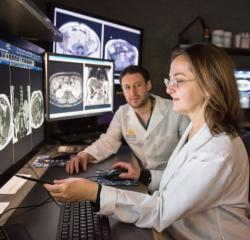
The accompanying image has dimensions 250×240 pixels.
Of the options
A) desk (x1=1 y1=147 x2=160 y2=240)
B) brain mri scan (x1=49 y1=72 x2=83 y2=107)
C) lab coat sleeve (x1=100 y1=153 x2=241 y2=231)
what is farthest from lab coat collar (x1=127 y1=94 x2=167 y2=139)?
lab coat sleeve (x1=100 y1=153 x2=241 y2=231)

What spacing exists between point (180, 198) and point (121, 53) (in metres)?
2.10

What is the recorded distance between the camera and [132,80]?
1963mm

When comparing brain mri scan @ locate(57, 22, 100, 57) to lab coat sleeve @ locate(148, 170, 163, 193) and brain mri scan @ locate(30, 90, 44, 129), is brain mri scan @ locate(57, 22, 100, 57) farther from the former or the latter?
lab coat sleeve @ locate(148, 170, 163, 193)

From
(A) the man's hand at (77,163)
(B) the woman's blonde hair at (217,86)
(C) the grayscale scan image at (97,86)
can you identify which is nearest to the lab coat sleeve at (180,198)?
(B) the woman's blonde hair at (217,86)

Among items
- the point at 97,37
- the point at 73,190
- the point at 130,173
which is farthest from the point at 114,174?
the point at 97,37

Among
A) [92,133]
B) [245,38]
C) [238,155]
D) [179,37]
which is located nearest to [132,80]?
[92,133]

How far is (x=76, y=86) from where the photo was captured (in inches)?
71.3

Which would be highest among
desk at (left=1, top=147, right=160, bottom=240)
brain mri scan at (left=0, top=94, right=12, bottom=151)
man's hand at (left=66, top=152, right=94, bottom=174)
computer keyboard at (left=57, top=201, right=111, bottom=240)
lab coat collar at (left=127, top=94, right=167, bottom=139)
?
brain mri scan at (left=0, top=94, right=12, bottom=151)

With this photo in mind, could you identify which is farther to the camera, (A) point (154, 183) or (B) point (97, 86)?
(B) point (97, 86)

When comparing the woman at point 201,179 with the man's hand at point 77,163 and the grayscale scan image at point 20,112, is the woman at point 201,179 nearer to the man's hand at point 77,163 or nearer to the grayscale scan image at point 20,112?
the grayscale scan image at point 20,112

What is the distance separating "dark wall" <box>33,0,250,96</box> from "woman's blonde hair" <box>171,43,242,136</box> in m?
2.15

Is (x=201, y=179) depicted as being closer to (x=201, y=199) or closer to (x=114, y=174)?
(x=201, y=199)

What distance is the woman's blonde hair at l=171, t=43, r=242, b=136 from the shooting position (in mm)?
973

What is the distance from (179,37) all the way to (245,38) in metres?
0.64
